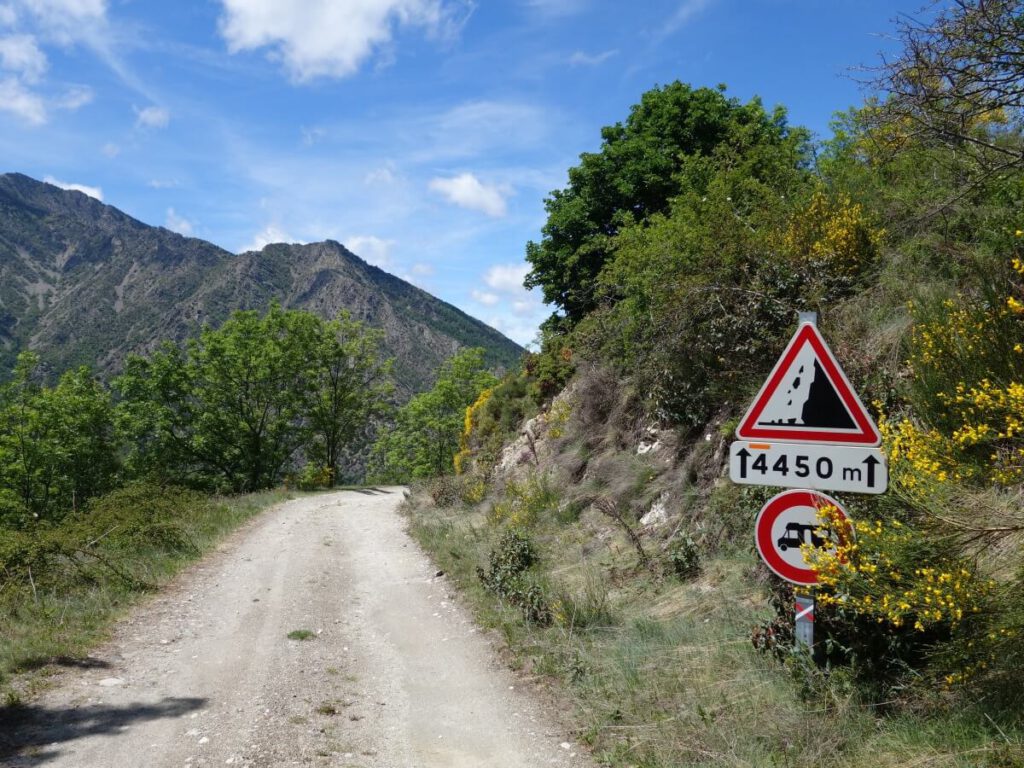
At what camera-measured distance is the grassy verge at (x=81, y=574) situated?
20.2 ft

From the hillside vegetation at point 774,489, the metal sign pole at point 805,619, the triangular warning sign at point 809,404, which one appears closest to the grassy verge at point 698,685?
the hillside vegetation at point 774,489

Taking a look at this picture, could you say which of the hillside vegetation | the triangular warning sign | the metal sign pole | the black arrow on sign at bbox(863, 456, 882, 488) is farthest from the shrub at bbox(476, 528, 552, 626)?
the black arrow on sign at bbox(863, 456, 882, 488)

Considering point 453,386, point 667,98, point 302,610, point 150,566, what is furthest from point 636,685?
point 453,386

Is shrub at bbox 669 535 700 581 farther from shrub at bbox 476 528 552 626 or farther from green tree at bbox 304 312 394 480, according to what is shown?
green tree at bbox 304 312 394 480

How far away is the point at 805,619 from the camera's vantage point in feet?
12.6

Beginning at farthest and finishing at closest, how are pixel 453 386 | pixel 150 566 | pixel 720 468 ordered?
pixel 453 386 < pixel 150 566 < pixel 720 468

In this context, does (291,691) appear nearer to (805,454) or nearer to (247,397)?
(805,454)

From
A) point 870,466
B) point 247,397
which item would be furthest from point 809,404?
point 247,397

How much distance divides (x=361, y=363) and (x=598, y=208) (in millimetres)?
24628

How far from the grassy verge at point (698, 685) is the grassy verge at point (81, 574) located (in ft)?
14.1

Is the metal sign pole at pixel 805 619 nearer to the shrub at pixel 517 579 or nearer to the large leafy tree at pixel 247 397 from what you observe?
the shrub at pixel 517 579

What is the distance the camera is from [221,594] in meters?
8.98

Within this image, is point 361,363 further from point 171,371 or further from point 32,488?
point 32,488

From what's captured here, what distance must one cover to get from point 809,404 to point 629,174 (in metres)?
17.1
